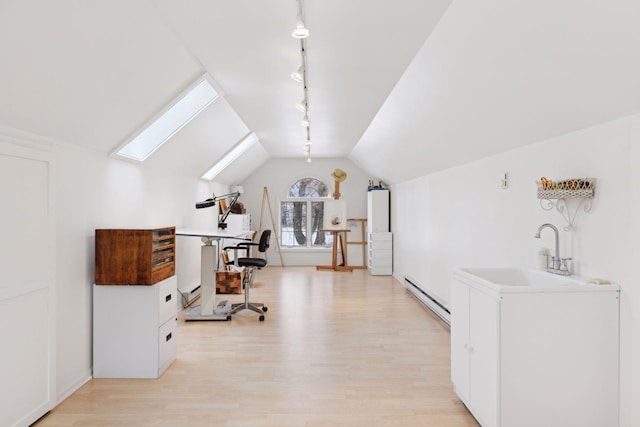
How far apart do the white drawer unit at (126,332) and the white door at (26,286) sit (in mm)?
565

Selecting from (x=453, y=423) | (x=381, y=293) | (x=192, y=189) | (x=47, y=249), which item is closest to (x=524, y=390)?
(x=453, y=423)

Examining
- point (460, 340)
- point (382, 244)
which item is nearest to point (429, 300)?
point (460, 340)

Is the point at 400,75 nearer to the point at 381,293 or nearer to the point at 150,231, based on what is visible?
the point at 150,231

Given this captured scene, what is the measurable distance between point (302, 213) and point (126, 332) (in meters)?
6.71

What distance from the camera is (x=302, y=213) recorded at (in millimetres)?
9852

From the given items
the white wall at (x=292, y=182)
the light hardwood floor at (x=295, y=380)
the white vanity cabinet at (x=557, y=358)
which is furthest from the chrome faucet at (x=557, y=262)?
the white wall at (x=292, y=182)

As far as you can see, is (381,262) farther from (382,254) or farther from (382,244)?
(382,244)

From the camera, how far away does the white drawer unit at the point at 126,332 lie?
3.31m

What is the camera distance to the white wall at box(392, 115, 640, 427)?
7.07ft

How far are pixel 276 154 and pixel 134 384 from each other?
21.4 feet

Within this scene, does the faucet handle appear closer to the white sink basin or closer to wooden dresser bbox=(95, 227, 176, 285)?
the white sink basin

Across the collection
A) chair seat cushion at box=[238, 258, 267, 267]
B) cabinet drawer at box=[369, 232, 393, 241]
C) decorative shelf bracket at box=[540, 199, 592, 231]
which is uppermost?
decorative shelf bracket at box=[540, 199, 592, 231]

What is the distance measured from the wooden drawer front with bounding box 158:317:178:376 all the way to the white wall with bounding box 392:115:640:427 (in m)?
3.05

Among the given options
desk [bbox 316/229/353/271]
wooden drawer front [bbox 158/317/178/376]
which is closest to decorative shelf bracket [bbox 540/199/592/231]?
wooden drawer front [bbox 158/317/178/376]
